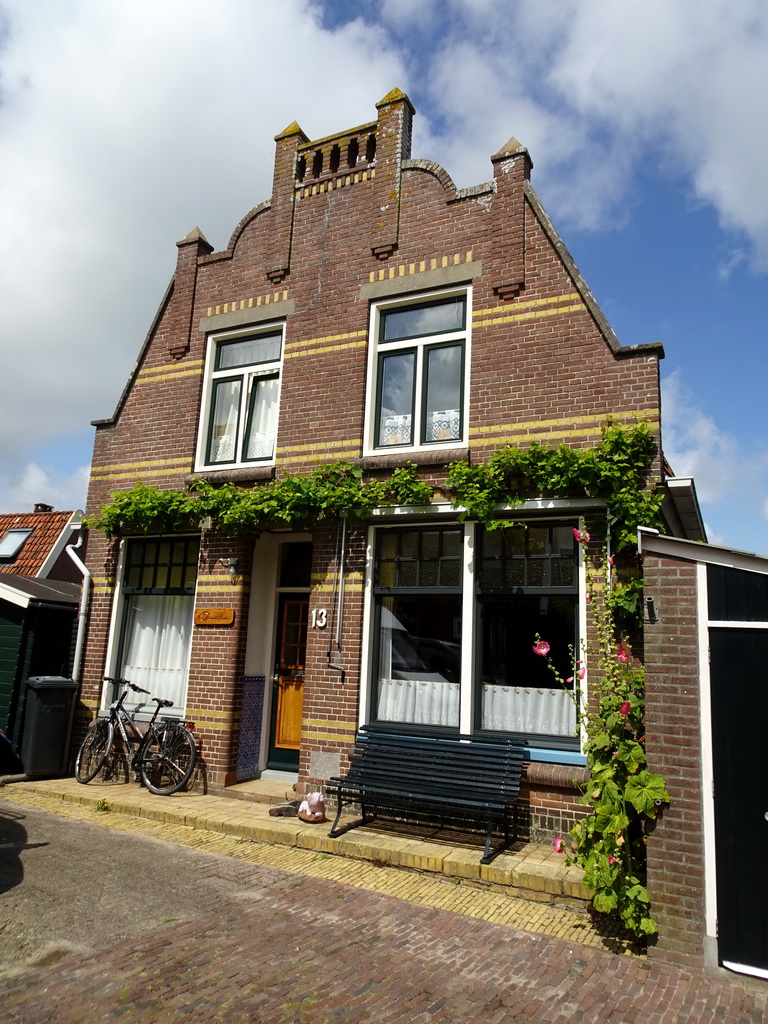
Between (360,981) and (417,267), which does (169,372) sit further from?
(360,981)

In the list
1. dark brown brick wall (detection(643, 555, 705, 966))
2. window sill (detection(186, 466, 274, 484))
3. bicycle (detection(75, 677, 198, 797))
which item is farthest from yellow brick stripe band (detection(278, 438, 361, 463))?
dark brown brick wall (detection(643, 555, 705, 966))

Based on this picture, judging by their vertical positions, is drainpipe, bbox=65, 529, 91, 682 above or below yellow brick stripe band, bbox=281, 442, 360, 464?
below

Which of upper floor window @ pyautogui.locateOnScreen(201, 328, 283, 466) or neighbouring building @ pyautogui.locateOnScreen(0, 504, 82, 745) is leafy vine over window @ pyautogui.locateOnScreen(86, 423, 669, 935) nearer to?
upper floor window @ pyautogui.locateOnScreen(201, 328, 283, 466)

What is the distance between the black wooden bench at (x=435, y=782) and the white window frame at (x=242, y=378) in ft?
13.1

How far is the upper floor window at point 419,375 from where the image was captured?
28.6ft

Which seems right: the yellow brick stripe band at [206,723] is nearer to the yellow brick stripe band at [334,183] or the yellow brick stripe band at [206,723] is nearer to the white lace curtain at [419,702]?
the white lace curtain at [419,702]

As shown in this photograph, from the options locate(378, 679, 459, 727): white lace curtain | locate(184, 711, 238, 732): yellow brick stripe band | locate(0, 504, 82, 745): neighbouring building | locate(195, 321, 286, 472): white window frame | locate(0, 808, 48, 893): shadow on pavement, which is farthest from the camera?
locate(0, 504, 82, 745): neighbouring building

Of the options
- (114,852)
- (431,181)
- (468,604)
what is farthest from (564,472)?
(114,852)

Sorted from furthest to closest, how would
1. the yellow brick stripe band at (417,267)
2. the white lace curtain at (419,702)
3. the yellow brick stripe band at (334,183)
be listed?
the yellow brick stripe band at (334,183) → the yellow brick stripe band at (417,267) → the white lace curtain at (419,702)

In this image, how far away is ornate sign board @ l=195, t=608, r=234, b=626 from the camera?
9.44 meters

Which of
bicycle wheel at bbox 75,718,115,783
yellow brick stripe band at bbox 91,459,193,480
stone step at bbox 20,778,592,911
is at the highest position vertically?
yellow brick stripe band at bbox 91,459,193,480

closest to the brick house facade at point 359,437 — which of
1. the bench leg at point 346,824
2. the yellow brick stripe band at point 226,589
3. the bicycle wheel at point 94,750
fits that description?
the yellow brick stripe band at point 226,589

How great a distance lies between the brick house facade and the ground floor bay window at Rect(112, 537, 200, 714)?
0.03 metres

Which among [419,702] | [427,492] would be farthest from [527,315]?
[419,702]
